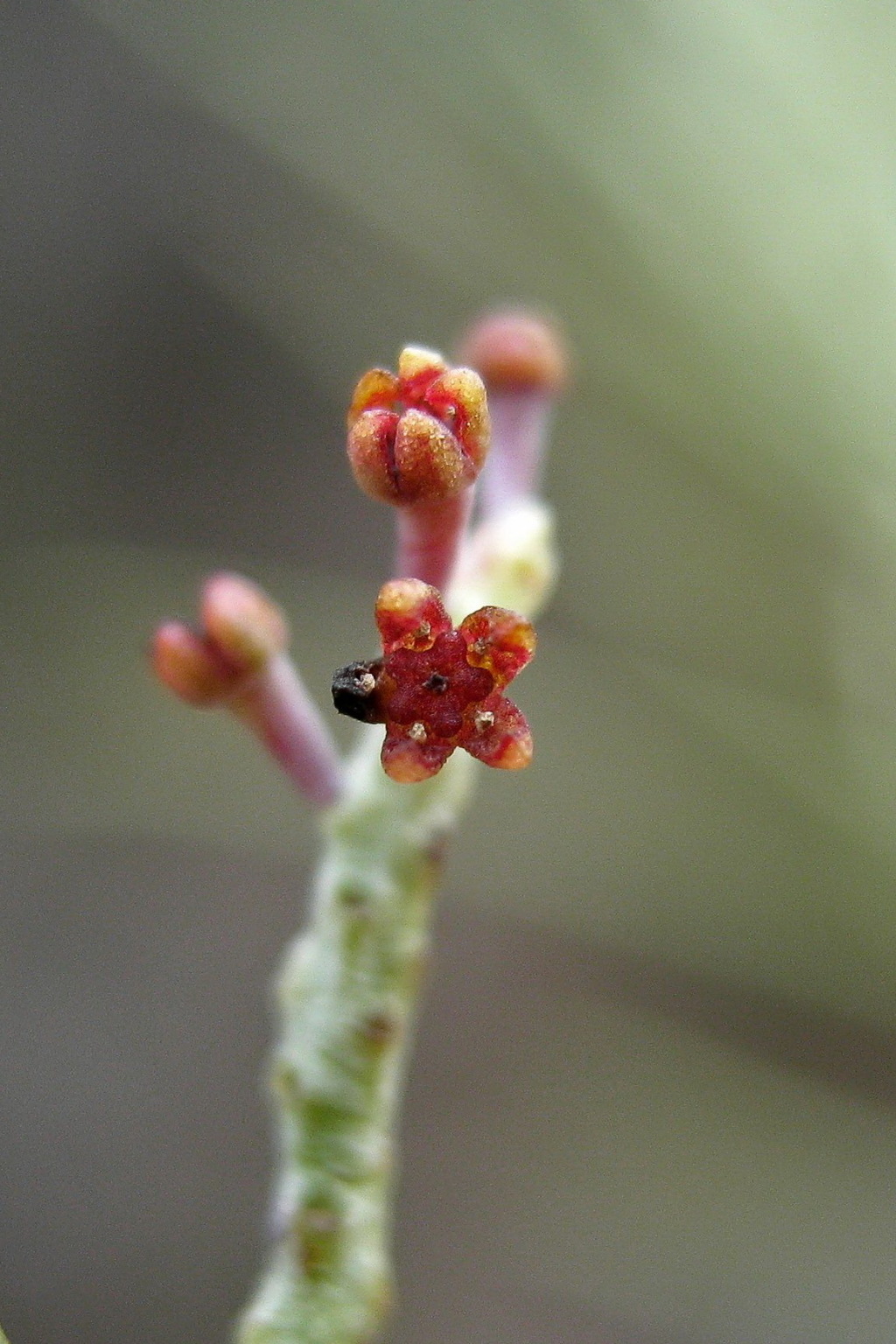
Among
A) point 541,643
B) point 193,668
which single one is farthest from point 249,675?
point 541,643

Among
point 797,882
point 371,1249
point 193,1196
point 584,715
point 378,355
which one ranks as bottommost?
point 371,1249

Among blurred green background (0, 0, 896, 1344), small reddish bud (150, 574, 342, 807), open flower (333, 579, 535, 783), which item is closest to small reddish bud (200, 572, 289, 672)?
small reddish bud (150, 574, 342, 807)

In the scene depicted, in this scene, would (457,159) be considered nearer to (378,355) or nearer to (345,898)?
(378,355)

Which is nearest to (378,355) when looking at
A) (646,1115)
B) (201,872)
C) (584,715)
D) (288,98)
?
(288,98)

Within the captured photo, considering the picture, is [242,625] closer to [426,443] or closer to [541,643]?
[426,443]

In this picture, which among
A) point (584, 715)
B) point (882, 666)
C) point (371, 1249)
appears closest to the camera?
point (371, 1249)

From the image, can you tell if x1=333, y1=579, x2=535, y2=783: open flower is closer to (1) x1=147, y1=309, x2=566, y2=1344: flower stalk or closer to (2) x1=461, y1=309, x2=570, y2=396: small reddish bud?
(1) x1=147, y1=309, x2=566, y2=1344: flower stalk

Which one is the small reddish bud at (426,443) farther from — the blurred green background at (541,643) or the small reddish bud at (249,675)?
the blurred green background at (541,643)

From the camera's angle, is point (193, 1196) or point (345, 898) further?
point (193, 1196)
